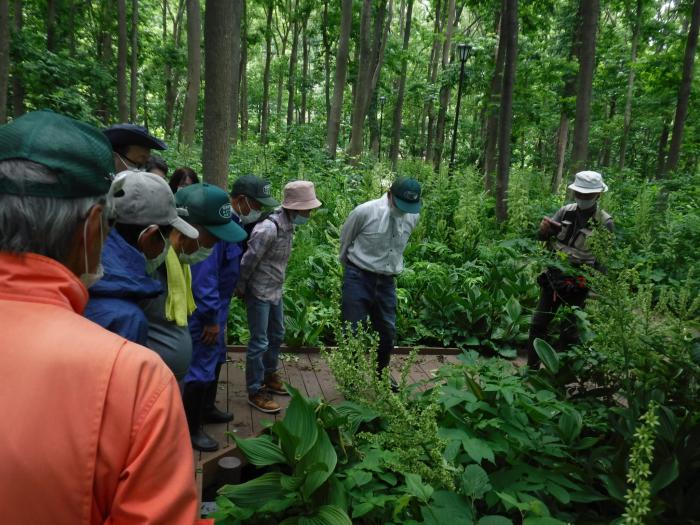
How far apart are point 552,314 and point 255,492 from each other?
151 inches

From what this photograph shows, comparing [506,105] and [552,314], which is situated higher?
[506,105]

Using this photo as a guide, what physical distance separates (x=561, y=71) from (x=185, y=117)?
10.6 meters

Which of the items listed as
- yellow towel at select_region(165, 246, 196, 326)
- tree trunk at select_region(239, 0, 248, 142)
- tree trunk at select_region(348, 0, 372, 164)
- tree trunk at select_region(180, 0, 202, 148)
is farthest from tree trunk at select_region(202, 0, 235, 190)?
tree trunk at select_region(239, 0, 248, 142)

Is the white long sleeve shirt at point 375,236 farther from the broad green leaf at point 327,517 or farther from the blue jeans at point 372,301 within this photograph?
the broad green leaf at point 327,517

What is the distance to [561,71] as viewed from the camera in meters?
14.6

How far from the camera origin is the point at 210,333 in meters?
3.86

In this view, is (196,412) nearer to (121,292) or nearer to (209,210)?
(209,210)

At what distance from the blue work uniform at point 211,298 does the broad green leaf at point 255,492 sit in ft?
4.37

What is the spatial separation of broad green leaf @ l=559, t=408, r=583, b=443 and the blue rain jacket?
2.10m

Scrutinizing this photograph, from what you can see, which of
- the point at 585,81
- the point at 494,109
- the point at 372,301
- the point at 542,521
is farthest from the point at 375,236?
the point at 494,109

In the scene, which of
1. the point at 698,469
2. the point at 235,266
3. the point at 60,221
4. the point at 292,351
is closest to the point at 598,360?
the point at 698,469

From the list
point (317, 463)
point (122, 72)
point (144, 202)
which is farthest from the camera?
point (122, 72)

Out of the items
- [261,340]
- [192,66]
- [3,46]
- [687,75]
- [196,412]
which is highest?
[687,75]

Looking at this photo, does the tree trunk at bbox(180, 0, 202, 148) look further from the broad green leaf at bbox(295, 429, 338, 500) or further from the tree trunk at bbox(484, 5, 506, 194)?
the broad green leaf at bbox(295, 429, 338, 500)
